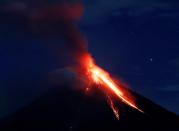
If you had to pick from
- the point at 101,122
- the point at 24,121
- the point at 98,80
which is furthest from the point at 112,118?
the point at 24,121

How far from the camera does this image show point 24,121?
247ft

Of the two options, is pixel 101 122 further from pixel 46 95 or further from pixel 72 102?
pixel 46 95

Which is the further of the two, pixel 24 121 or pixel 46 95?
pixel 46 95

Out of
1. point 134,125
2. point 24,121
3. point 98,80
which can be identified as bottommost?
point 24,121

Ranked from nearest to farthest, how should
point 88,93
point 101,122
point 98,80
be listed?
point 101,122, point 98,80, point 88,93

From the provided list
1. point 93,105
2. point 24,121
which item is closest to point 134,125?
point 93,105

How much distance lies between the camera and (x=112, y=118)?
238 ft

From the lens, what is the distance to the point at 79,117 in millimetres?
73062

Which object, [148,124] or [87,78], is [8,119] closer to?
[87,78]

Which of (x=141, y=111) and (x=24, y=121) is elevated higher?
(x=141, y=111)

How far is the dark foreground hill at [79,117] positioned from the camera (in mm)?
71000

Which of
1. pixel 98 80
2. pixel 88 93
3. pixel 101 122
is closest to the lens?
pixel 101 122

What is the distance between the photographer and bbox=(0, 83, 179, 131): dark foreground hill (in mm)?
71000

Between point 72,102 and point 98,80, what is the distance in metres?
7.04
